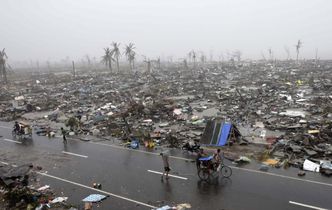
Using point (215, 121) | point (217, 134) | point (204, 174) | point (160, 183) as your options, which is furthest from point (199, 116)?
point (160, 183)

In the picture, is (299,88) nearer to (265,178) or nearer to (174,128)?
(174,128)

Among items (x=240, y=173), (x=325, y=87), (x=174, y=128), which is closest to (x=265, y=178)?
(x=240, y=173)

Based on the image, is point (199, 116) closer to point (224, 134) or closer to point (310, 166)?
point (224, 134)

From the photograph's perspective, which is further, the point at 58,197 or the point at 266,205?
the point at 58,197

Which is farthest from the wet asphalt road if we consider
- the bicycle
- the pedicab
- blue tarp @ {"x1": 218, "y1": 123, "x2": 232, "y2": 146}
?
the pedicab

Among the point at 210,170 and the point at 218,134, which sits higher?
the point at 218,134

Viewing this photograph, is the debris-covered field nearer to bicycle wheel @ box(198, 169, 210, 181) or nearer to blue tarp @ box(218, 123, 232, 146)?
blue tarp @ box(218, 123, 232, 146)

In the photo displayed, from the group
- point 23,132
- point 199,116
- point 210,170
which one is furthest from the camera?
point 199,116
